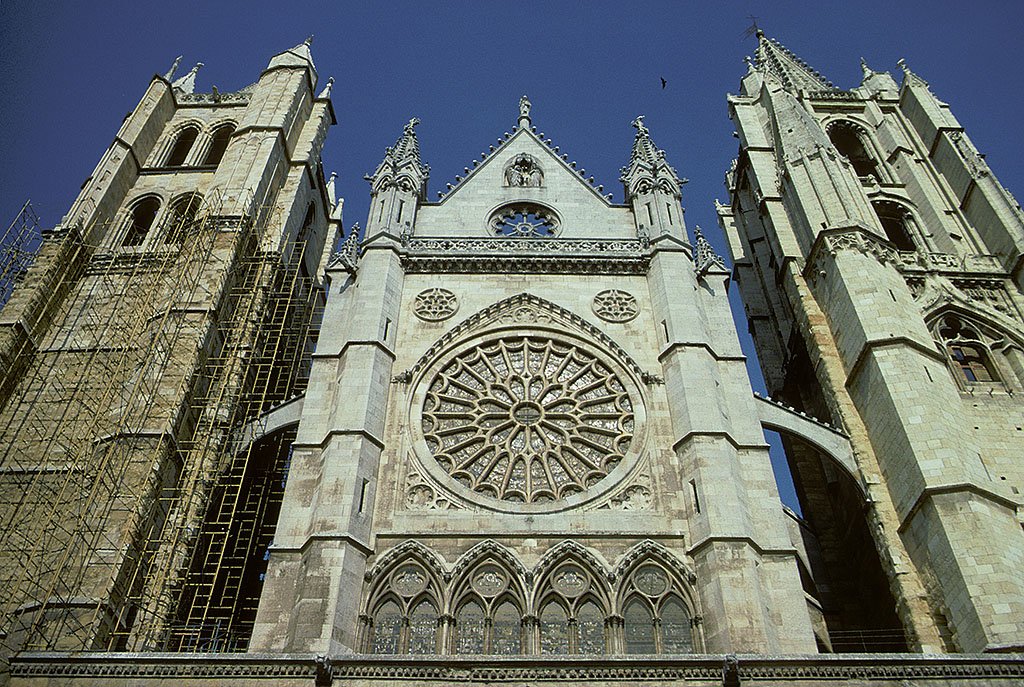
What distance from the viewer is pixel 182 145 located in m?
23.5

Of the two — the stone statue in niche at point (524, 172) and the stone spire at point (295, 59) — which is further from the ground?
the stone spire at point (295, 59)

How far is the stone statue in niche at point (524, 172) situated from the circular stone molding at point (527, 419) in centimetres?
502

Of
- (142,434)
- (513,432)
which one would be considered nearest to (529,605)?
(513,432)

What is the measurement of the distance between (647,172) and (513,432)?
23.7 ft

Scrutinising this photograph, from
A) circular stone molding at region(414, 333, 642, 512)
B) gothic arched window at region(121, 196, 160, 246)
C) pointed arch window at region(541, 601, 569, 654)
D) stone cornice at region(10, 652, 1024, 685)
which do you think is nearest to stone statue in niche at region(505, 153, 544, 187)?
circular stone molding at region(414, 333, 642, 512)

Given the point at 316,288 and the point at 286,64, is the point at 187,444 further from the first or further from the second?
the point at 286,64

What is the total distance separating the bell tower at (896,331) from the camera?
12.2 metres

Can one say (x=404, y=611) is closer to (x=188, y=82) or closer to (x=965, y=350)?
(x=965, y=350)

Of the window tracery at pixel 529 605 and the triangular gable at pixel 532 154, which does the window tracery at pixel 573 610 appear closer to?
the window tracery at pixel 529 605

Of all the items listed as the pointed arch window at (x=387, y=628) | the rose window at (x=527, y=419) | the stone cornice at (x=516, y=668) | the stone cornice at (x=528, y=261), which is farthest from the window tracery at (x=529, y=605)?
the stone cornice at (x=528, y=261)

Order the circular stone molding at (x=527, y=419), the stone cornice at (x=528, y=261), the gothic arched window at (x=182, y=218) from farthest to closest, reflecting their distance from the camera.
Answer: the gothic arched window at (x=182, y=218) → the stone cornice at (x=528, y=261) → the circular stone molding at (x=527, y=419)

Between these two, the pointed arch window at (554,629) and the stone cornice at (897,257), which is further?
the stone cornice at (897,257)

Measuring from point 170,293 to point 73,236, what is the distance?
3.11m

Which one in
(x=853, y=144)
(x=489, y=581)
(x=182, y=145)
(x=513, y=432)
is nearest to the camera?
(x=489, y=581)
